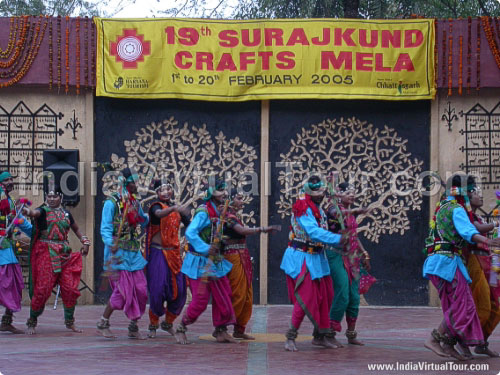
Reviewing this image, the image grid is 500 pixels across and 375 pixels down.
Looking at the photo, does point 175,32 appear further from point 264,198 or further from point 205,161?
point 264,198

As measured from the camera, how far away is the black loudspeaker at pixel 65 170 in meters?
13.1

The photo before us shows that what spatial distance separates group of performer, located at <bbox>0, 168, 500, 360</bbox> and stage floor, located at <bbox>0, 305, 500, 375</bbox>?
252 mm

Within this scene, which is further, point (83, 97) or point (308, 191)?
point (83, 97)

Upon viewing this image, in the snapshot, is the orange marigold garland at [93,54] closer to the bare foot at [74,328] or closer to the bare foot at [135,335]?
the bare foot at [74,328]

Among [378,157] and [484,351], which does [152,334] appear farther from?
[378,157]

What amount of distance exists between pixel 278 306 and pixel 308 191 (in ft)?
16.0

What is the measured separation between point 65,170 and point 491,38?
690cm

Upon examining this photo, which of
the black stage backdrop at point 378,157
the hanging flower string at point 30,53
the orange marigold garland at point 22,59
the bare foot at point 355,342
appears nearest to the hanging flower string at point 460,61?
the black stage backdrop at point 378,157

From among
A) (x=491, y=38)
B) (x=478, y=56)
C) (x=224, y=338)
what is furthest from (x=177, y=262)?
(x=491, y=38)

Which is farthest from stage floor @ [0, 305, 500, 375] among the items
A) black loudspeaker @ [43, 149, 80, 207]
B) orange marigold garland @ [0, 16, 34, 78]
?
orange marigold garland @ [0, 16, 34, 78]

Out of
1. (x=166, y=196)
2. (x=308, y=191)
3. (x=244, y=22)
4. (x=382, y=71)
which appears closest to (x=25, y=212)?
(x=166, y=196)

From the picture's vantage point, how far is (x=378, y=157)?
1359 cm

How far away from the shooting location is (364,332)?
414 inches

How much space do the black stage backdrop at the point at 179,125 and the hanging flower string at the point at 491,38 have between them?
371 centimetres
